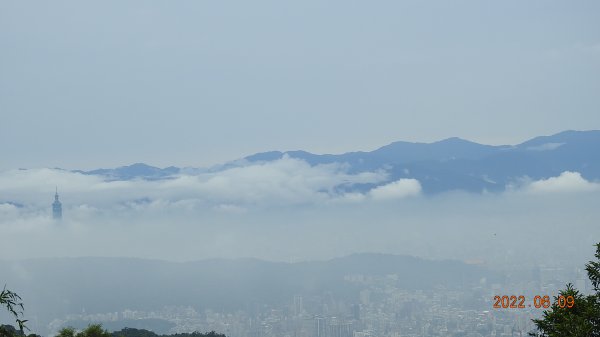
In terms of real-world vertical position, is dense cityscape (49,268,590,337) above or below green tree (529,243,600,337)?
below

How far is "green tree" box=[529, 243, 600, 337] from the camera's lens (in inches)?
631

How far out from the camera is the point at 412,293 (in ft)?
592

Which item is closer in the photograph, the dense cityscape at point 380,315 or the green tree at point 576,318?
the green tree at point 576,318

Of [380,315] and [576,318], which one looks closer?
[576,318]

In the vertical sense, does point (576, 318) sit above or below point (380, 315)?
above

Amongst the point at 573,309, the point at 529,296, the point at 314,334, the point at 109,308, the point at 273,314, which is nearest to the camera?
the point at 573,309

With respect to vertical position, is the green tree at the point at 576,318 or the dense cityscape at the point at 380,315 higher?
the green tree at the point at 576,318

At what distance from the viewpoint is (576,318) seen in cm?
1628

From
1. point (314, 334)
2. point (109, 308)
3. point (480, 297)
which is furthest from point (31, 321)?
point (480, 297)

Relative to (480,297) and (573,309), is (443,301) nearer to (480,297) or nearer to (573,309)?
(480,297)

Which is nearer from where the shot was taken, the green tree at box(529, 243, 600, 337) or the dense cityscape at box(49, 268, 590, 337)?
the green tree at box(529, 243, 600, 337)

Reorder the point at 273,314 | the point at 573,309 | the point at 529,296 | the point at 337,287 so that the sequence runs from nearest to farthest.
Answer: the point at 573,309
the point at 529,296
the point at 273,314
the point at 337,287

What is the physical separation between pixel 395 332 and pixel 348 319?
51.2ft

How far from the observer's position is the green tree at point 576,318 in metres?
16.0
